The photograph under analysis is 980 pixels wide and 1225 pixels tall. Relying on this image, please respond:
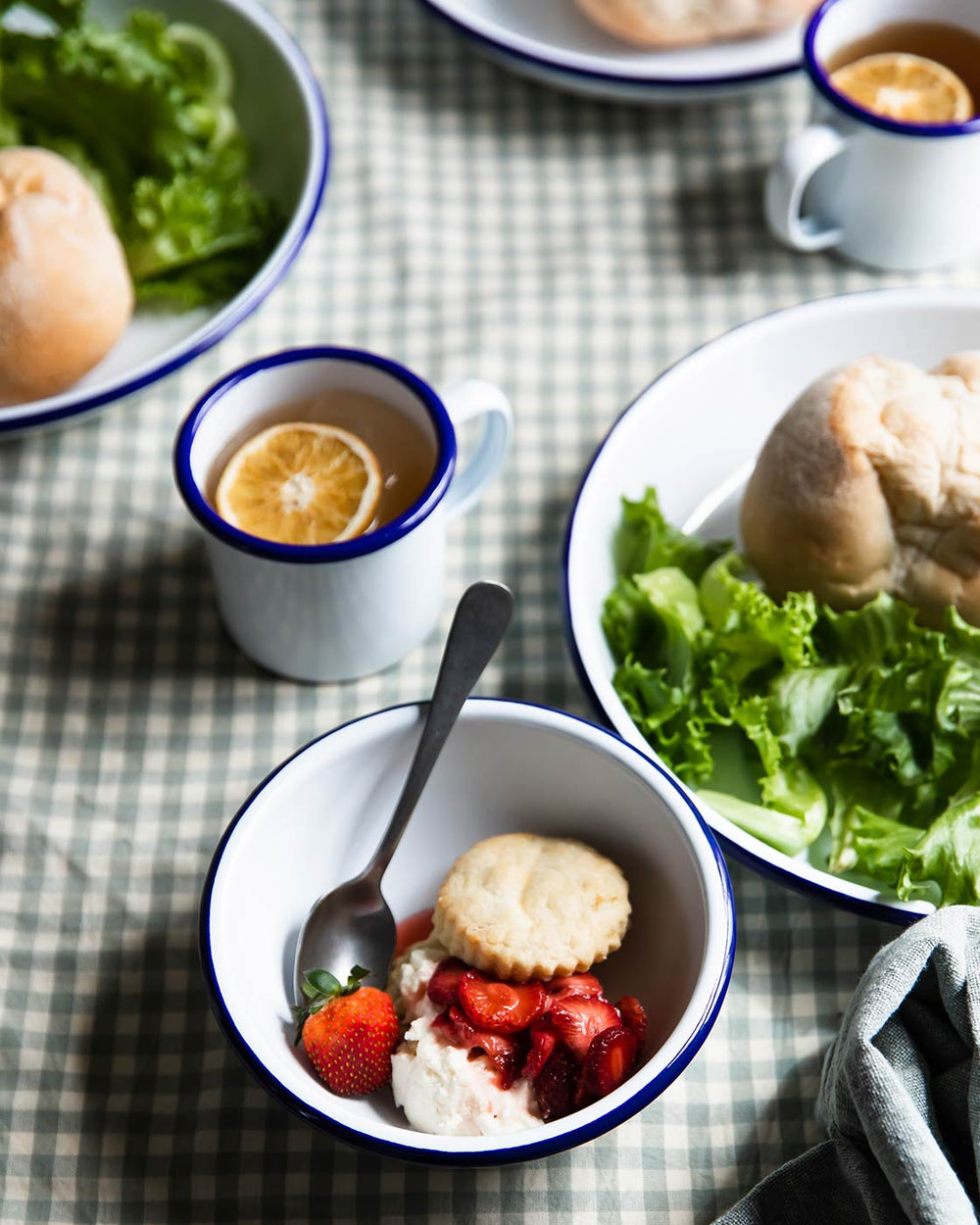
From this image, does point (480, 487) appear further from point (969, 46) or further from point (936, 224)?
point (969, 46)

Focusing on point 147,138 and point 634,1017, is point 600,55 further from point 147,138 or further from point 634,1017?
point 634,1017

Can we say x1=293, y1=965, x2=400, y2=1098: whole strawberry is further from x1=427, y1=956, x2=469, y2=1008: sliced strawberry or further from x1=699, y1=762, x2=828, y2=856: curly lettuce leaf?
x1=699, y1=762, x2=828, y2=856: curly lettuce leaf

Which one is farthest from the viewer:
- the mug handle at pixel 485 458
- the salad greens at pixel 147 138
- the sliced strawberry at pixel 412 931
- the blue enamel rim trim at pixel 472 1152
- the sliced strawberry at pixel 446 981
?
the salad greens at pixel 147 138

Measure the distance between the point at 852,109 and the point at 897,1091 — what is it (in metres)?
0.92

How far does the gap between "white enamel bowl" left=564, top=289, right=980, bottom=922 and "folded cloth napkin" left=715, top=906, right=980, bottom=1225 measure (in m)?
0.43

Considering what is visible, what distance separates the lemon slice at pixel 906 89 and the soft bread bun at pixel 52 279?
75 centimetres

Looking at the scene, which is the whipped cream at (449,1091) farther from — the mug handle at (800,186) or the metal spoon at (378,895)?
the mug handle at (800,186)

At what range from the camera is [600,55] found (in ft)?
4.96

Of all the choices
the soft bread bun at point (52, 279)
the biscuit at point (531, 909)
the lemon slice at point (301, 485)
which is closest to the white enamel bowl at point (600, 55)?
the soft bread bun at point (52, 279)

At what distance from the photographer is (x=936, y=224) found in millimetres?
1340

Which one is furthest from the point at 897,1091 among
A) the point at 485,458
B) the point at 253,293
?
the point at 253,293

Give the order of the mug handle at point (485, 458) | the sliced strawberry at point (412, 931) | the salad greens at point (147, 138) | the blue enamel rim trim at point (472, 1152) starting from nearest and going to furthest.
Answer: the blue enamel rim trim at point (472, 1152) → the sliced strawberry at point (412, 931) → the mug handle at point (485, 458) → the salad greens at point (147, 138)

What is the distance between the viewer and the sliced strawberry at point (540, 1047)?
831 millimetres

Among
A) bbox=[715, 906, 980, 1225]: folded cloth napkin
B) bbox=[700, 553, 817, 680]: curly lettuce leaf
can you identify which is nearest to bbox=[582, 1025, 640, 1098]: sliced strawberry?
bbox=[715, 906, 980, 1225]: folded cloth napkin
